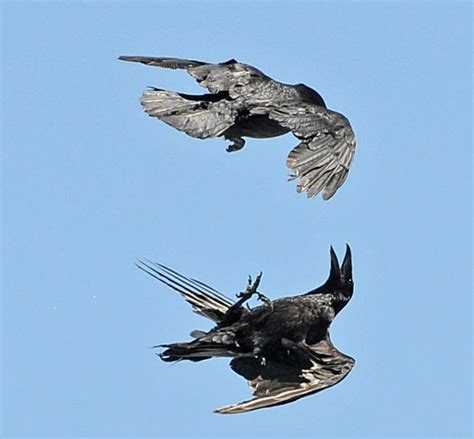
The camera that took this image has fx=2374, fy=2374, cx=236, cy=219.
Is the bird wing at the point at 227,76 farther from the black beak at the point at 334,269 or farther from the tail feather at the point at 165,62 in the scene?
the black beak at the point at 334,269

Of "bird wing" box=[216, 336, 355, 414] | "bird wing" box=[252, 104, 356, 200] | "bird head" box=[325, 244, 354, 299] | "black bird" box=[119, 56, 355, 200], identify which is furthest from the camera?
"bird head" box=[325, 244, 354, 299]

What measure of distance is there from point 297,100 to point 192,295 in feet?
7.08

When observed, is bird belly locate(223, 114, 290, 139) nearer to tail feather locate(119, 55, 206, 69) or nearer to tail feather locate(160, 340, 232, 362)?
tail feather locate(119, 55, 206, 69)

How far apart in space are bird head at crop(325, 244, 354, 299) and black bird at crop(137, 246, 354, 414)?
0.38 meters

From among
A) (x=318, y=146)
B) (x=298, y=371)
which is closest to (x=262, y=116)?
(x=318, y=146)

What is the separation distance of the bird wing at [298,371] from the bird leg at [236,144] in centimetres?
207

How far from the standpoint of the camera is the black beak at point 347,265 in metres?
23.3

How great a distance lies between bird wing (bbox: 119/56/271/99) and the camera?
22.9 metres

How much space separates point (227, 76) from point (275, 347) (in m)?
2.78

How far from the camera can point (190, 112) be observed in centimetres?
2244

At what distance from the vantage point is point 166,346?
21734 millimetres

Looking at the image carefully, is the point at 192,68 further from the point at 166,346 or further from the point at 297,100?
the point at 166,346

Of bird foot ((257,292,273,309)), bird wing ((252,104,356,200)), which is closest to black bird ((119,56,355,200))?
bird wing ((252,104,356,200))

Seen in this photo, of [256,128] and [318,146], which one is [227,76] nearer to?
[256,128]
